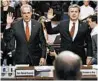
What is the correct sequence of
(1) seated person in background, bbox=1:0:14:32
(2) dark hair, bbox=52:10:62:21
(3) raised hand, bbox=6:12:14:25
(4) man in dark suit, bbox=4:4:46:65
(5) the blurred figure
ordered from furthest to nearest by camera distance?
(5) the blurred figure, (2) dark hair, bbox=52:10:62:21, (1) seated person in background, bbox=1:0:14:32, (3) raised hand, bbox=6:12:14:25, (4) man in dark suit, bbox=4:4:46:65

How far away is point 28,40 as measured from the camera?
5023 millimetres

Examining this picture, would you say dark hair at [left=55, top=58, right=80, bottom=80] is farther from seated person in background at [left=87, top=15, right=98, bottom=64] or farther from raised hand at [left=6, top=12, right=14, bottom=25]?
raised hand at [left=6, top=12, right=14, bottom=25]

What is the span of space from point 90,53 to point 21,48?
923mm

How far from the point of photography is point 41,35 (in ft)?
16.5

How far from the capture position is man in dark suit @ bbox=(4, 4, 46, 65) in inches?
198

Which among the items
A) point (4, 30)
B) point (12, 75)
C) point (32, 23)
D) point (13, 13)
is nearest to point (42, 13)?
point (13, 13)

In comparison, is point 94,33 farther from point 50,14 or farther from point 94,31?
point 50,14

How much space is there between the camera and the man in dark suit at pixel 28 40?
5020 mm

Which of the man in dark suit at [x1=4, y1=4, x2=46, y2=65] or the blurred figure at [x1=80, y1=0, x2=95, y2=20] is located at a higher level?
the blurred figure at [x1=80, y1=0, x2=95, y2=20]

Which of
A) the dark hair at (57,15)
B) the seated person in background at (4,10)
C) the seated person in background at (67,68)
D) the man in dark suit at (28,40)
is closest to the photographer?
the seated person in background at (67,68)


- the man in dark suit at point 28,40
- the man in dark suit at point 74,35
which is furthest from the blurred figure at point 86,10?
the man in dark suit at point 28,40

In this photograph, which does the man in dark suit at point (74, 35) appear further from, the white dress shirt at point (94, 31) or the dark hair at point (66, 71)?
the dark hair at point (66, 71)

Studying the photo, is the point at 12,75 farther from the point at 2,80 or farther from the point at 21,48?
the point at 21,48

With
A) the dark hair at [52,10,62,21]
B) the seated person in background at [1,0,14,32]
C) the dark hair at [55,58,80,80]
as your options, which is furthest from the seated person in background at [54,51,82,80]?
the dark hair at [52,10,62,21]
